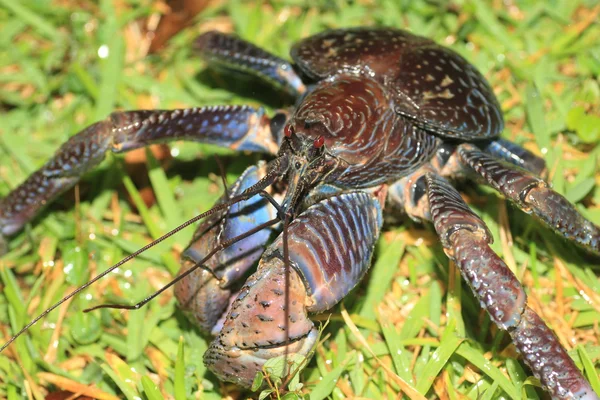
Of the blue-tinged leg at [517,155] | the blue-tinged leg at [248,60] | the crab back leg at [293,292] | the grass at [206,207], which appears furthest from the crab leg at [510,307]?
the blue-tinged leg at [248,60]

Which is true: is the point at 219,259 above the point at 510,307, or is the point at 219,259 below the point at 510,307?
below

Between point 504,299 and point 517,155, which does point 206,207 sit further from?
point 504,299

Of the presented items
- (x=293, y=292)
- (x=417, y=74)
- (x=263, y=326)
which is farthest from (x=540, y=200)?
(x=263, y=326)

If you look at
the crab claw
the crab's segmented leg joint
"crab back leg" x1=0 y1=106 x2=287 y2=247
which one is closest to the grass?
"crab back leg" x1=0 y1=106 x2=287 y2=247

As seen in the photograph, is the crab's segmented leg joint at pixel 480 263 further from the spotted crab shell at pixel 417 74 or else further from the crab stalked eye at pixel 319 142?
the crab stalked eye at pixel 319 142

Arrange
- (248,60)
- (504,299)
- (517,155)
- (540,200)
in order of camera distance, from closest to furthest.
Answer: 1. (504,299)
2. (540,200)
3. (517,155)
4. (248,60)

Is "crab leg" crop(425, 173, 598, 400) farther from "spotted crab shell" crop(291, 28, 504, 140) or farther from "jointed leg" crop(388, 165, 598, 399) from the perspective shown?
"spotted crab shell" crop(291, 28, 504, 140)

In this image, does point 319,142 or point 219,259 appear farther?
point 219,259

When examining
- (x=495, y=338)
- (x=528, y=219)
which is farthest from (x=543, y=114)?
(x=495, y=338)
